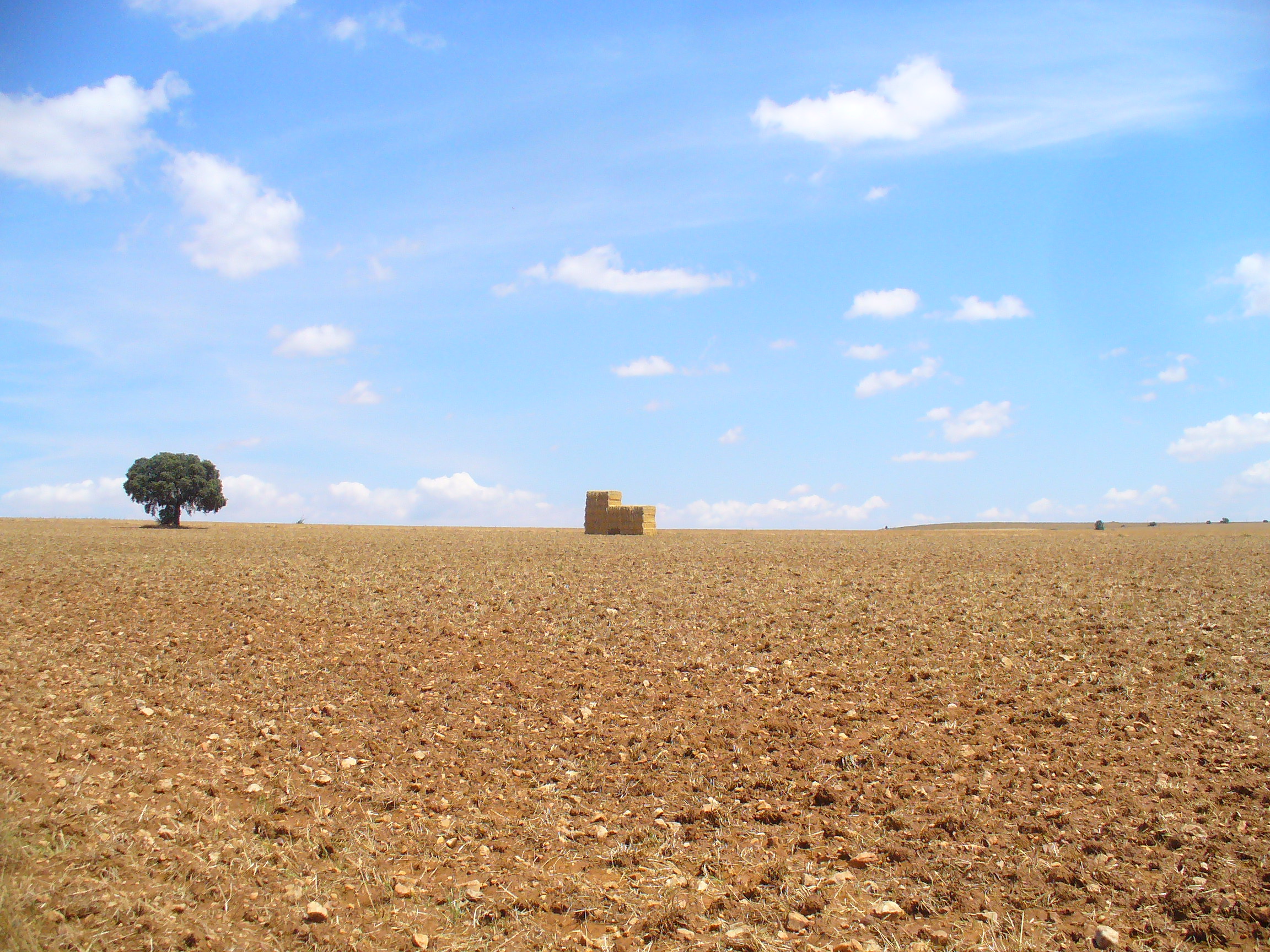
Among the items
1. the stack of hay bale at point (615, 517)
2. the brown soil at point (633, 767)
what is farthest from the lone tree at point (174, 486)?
the brown soil at point (633, 767)

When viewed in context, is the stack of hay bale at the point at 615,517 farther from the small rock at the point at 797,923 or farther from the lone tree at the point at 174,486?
the small rock at the point at 797,923

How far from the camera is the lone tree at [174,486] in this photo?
4947cm

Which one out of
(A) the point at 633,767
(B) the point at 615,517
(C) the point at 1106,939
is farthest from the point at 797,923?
(B) the point at 615,517

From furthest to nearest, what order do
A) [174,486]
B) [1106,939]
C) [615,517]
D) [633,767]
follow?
[174,486], [615,517], [633,767], [1106,939]

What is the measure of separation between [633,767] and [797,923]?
3214 mm

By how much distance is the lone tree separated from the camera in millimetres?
49469

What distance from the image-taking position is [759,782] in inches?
327

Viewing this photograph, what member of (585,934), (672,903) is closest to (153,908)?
(585,934)

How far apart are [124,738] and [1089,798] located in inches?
428

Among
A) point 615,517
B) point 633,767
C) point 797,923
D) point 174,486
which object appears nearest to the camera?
point 797,923

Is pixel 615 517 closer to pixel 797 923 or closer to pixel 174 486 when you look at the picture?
pixel 174 486

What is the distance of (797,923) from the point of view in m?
5.87

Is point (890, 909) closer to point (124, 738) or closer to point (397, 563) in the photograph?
point (124, 738)

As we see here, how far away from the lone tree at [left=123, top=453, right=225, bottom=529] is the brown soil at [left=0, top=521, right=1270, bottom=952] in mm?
36501
